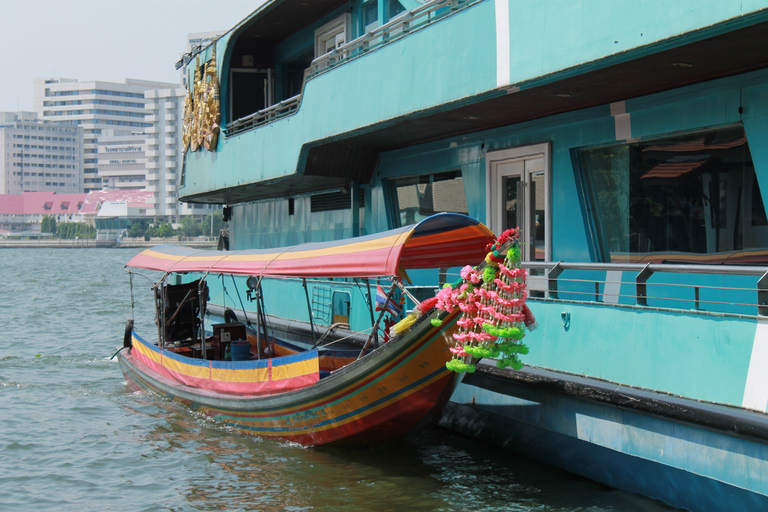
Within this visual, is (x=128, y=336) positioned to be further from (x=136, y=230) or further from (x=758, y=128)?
(x=136, y=230)

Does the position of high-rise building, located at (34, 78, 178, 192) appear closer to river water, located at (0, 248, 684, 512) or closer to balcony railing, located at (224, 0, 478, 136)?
balcony railing, located at (224, 0, 478, 136)

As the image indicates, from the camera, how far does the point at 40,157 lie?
166 m

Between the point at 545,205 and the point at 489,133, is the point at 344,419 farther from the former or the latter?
the point at 489,133

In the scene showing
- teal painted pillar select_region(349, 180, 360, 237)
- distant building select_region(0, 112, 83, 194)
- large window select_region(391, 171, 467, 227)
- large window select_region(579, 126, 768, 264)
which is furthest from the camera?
distant building select_region(0, 112, 83, 194)

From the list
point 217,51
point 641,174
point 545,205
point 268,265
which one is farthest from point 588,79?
point 217,51

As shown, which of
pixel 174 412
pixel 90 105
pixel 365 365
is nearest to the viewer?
pixel 365 365

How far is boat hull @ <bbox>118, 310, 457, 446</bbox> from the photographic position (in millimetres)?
7184

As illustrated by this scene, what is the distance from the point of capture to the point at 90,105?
175 metres

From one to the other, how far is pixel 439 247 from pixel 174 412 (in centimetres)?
539

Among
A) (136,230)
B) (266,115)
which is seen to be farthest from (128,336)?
(136,230)

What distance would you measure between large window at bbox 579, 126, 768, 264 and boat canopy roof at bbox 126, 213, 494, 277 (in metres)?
1.57

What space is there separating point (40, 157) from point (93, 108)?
688 inches

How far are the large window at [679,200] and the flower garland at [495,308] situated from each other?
2115 millimetres

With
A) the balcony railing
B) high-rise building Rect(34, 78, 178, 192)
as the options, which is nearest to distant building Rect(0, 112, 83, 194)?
high-rise building Rect(34, 78, 178, 192)
